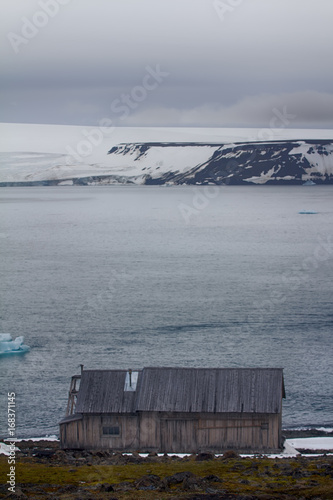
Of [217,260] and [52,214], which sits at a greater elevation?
[52,214]

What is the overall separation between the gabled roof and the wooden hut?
0.03 m

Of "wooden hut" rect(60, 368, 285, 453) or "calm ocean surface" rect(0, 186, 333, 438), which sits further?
"calm ocean surface" rect(0, 186, 333, 438)

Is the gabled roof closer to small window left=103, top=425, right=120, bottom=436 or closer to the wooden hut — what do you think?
the wooden hut

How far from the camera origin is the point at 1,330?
132 ft

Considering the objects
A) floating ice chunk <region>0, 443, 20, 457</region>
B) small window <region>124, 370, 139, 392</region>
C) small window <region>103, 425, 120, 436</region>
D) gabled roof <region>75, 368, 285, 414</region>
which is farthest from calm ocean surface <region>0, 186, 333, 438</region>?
small window <region>124, 370, 139, 392</region>

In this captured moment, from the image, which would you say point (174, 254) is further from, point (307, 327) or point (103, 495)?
point (103, 495)

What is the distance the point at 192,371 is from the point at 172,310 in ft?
70.5

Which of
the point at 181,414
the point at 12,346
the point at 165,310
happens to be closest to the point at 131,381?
the point at 181,414

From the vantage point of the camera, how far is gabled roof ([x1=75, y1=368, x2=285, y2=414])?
22359mm

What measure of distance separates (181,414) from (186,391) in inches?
27.3

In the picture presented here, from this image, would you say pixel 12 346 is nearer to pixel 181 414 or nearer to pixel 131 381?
pixel 131 381

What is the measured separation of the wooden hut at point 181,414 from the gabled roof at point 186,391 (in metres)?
0.03

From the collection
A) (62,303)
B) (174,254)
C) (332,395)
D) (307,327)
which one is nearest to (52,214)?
(174,254)

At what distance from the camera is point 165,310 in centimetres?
4450
